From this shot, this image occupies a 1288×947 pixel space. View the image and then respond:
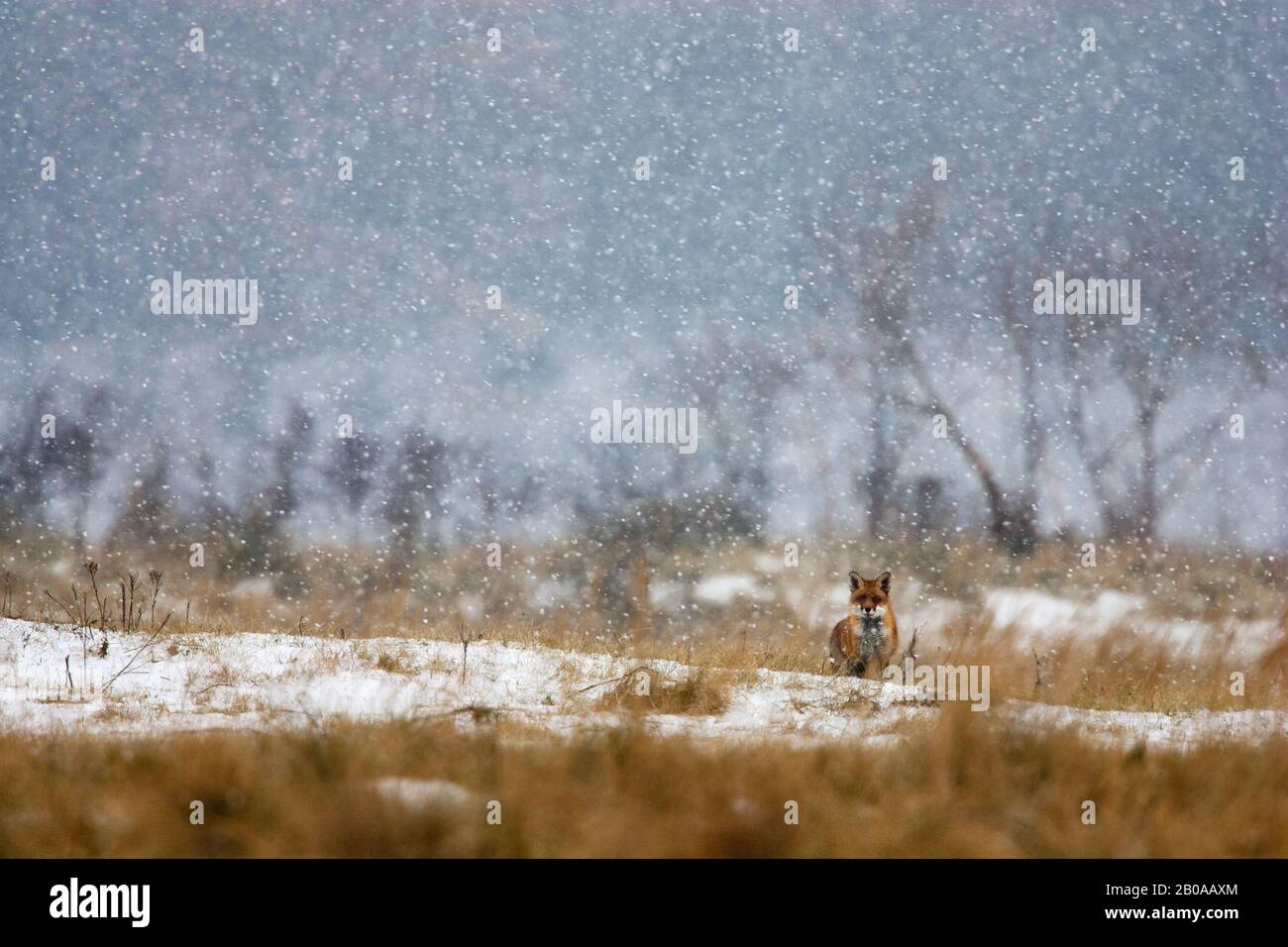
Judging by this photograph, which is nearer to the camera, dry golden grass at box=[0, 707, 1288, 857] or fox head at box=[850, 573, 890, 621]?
dry golden grass at box=[0, 707, 1288, 857]

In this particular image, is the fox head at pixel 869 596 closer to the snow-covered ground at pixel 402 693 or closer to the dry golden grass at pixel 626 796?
the snow-covered ground at pixel 402 693

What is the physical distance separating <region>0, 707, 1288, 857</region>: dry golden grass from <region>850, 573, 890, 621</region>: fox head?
5.19 meters

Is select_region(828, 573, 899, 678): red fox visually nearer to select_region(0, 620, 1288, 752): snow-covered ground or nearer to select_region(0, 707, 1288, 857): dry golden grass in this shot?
select_region(0, 620, 1288, 752): snow-covered ground

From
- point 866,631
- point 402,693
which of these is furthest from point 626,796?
point 866,631

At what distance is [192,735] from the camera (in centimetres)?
414

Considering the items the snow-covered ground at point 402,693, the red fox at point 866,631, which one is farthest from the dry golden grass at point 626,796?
the red fox at point 866,631

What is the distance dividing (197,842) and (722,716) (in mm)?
3449

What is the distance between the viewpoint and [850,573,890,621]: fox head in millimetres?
9727

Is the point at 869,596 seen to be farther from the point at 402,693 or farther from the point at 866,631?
the point at 402,693

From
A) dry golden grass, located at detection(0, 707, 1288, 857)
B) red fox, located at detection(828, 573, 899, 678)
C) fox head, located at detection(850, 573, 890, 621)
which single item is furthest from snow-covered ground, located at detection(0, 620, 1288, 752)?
fox head, located at detection(850, 573, 890, 621)

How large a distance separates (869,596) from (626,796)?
22.5 ft
